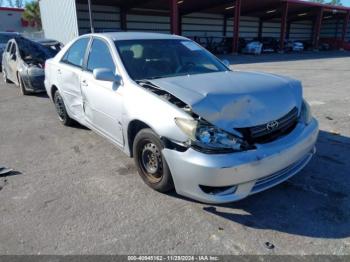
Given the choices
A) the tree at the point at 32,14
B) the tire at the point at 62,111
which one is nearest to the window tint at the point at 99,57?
the tire at the point at 62,111

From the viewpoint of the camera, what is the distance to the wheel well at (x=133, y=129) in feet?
9.77

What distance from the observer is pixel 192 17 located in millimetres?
32188

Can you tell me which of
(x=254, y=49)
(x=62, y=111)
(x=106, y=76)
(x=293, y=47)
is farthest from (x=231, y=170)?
(x=293, y=47)

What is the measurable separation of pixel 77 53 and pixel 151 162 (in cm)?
249

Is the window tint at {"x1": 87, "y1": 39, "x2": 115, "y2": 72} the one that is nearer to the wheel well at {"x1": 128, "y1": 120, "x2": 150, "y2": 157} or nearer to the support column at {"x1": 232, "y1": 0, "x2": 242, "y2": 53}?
the wheel well at {"x1": 128, "y1": 120, "x2": 150, "y2": 157}

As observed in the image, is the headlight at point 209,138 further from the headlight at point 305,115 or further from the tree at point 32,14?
the tree at point 32,14

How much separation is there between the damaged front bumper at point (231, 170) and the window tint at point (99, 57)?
1.63 meters

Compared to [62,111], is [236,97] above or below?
above

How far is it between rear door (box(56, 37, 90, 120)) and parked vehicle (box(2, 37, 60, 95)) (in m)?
3.37

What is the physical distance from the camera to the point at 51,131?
5.09 meters

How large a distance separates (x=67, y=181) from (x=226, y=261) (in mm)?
2068

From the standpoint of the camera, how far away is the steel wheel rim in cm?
283

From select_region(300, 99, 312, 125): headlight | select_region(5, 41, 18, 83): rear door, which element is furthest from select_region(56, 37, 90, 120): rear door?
select_region(5, 41, 18, 83): rear door

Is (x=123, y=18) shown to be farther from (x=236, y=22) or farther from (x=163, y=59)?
(x=163, y=59)
